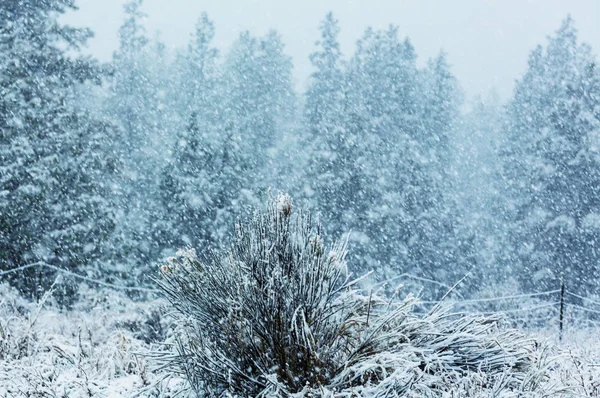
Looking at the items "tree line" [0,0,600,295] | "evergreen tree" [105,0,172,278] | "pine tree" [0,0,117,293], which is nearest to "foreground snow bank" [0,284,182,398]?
"tree line" [0,0,600,295]

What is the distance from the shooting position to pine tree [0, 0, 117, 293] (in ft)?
45.8

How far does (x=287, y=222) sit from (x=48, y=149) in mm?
12686

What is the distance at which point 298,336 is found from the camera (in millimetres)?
3773

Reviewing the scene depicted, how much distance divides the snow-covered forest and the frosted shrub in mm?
18

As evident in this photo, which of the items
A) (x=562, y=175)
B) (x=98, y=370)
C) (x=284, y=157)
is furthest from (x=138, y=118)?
(x=98, y=370)

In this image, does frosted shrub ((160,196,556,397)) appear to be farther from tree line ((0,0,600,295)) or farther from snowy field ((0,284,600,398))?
tree line ((0,0,600,295))

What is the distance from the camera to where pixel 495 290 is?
59.0 ft

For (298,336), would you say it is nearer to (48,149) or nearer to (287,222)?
(287,222)

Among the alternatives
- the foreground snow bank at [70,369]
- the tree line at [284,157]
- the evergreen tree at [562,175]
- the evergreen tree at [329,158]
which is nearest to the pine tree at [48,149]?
the tree line at [284,157]

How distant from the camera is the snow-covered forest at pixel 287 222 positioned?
3908mm

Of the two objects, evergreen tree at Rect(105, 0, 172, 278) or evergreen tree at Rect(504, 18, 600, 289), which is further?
evergreen tree at Rect(105, 0, 172, 278)

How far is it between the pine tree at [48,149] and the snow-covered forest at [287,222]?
0.05 meters

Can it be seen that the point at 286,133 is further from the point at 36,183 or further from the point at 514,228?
the point at 36,183

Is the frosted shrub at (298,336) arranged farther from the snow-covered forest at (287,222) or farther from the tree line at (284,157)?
the tree line at (284,157)
